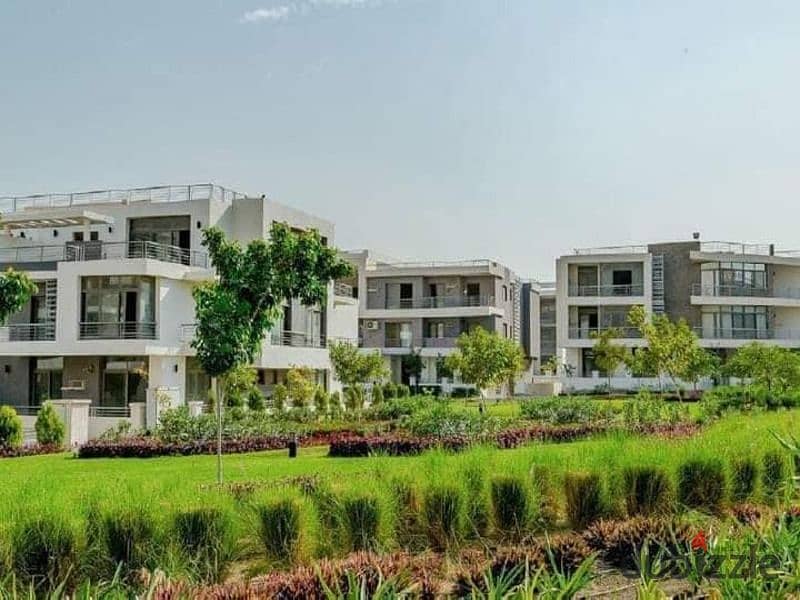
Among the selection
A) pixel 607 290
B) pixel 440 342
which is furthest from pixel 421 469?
pixel 440 342

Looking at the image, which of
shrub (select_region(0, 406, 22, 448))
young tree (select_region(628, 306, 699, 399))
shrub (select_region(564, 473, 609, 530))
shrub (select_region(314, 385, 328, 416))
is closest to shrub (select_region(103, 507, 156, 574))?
shrub (select_region(564, 473, 609, 530))

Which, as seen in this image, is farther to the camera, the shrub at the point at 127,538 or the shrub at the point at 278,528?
the shrub at the point at 278,528

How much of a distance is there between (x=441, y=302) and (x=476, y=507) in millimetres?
49457

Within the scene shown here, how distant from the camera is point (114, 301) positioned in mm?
32250

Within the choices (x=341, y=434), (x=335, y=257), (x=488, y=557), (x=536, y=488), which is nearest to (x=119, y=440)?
(x=341, y=434)

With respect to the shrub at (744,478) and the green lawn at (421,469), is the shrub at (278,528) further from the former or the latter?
the shrub at (744,478)

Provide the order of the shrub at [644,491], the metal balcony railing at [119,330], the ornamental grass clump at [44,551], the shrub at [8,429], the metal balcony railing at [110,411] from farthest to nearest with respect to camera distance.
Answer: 1. the metal balcony railing at [119,330]
2. the metal balcony railing at [110,411]
3. the shrub at [8,429]
4. the shrub at [644,491]
5. the ornamental grass clump at [44,551]

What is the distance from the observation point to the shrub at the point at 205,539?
7.50 meters

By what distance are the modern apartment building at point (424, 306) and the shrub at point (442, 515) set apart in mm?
48282

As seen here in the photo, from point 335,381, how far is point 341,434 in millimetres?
18461

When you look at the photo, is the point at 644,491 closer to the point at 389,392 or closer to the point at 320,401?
the point at 320,401

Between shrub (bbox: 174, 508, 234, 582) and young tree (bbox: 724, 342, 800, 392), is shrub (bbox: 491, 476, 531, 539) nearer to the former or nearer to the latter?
shrub (bbox: 174, 508, 234, 582)

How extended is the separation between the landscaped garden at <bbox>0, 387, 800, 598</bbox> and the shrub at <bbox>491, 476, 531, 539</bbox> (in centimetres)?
1

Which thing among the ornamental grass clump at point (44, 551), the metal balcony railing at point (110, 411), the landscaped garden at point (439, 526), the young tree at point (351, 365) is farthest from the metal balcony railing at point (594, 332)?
the ornamental grass clump at point (44, 551)
